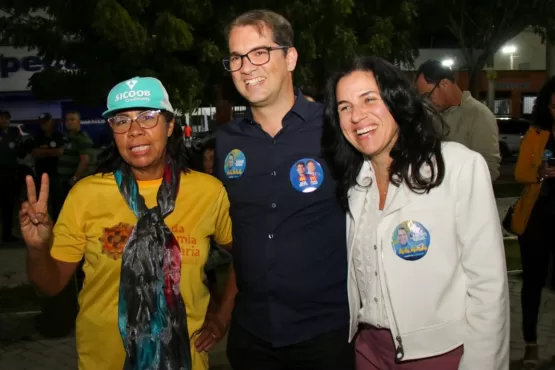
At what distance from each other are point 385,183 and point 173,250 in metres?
0.95

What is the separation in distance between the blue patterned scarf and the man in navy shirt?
38cm

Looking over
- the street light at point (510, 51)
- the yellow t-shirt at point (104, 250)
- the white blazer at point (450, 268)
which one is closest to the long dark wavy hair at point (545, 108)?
the white blazer at point (450, 268)

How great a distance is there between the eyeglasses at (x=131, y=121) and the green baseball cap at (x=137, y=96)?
0.04 meters

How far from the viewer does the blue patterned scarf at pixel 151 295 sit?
264cm

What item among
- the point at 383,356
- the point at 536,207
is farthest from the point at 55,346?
the point at 536,207

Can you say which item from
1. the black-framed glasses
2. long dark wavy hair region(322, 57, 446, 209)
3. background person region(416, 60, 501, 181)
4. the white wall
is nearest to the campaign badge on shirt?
A: long dark wavy hair region(322, 57, 446, 209)

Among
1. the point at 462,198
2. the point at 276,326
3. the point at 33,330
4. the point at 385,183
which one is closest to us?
the point at 462,198

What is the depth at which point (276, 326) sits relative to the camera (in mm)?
2834

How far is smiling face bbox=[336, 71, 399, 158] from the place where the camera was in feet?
8.26

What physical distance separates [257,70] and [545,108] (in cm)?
275

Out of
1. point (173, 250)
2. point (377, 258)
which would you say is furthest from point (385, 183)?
point (173, 250)

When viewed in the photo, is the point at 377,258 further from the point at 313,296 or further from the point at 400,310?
the point at 313,296

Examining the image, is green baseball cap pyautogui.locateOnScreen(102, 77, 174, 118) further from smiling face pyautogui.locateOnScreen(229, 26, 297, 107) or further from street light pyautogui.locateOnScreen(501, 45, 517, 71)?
street light pyautogui.locateOnScreen(501, 45, 517, 71)

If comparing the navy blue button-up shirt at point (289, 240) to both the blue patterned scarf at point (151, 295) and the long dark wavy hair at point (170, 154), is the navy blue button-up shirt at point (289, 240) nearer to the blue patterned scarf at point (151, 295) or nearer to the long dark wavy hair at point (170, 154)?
the long dark wavy hair at point (170, 154)
